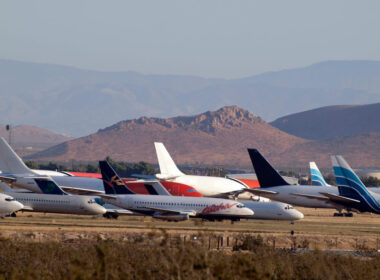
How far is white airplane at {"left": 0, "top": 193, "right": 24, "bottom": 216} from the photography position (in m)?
69.1

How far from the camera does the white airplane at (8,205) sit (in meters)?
69.1

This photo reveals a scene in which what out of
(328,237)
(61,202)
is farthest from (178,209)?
(328,237)

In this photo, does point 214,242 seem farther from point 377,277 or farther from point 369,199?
Result: point 377,277

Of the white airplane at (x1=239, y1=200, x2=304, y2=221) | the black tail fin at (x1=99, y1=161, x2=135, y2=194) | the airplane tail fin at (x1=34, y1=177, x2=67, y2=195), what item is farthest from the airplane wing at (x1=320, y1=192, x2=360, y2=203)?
the airplane tail fin at (x1=34, y1=177, x2=67, y2=195)

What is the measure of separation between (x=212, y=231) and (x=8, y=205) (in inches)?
1005

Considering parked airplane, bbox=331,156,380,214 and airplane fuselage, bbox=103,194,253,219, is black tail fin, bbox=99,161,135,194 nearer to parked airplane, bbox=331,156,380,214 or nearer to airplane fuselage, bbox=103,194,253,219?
airplane fuselage, bbox=103,194,253,219

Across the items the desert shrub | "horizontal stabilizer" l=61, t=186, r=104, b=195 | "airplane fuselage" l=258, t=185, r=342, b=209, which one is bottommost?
the desert shrub

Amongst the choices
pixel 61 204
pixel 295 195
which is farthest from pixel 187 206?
pixel 61 204

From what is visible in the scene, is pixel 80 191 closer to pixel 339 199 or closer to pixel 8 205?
pixel 8 205

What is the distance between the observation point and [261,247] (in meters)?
47.3

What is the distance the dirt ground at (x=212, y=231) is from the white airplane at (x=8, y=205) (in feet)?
3.27

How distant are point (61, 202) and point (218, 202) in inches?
565

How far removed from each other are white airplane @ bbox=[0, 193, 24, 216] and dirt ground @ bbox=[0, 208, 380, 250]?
1.00 meters

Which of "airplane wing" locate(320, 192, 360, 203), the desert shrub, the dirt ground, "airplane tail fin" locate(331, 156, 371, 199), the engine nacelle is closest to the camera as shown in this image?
the desert shrub
